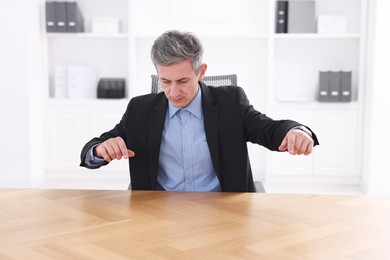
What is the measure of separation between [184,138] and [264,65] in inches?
124

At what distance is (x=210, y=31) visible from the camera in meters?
5.48

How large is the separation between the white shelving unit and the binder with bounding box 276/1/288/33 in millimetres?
60

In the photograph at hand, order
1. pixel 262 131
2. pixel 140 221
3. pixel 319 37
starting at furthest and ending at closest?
1. pixel 319 37
2. pixel 262 131
3. pixel 140 221

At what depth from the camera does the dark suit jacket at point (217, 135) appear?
2.47 meters

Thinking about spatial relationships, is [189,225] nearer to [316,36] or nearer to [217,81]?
[217,81]

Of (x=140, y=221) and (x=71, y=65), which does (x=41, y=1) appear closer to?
(x=71, y=65)

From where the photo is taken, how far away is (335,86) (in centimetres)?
522

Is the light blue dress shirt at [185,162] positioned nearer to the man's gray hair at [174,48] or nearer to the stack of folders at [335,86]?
the man's gray hair at [174,48]

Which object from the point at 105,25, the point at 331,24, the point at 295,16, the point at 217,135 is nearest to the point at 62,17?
the point at 105,25

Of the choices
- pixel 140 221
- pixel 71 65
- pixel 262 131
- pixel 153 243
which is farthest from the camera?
pixel 71 65

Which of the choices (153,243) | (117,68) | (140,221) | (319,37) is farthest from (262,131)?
(117,68)

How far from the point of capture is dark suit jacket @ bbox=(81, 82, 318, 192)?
8.11ft

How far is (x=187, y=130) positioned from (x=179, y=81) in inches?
8.2

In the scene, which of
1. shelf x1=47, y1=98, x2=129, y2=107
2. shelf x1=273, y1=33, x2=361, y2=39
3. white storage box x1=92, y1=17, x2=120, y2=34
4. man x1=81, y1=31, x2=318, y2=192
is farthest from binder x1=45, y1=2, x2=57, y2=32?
man x1=81, y1=31, x2=318, y2=192
